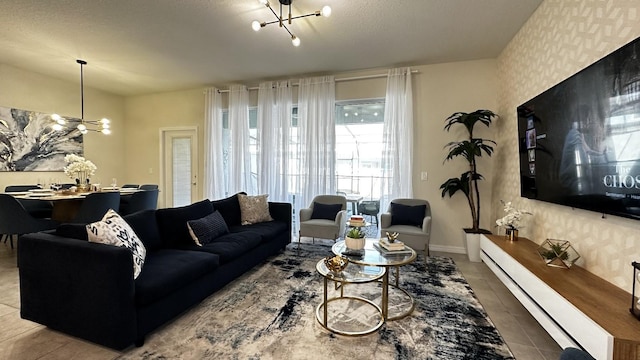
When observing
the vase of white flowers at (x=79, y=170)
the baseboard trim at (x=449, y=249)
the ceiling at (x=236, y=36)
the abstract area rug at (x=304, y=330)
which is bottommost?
the abstract area rug at (x=304, y=330)

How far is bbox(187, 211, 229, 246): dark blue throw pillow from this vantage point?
2.87 metres

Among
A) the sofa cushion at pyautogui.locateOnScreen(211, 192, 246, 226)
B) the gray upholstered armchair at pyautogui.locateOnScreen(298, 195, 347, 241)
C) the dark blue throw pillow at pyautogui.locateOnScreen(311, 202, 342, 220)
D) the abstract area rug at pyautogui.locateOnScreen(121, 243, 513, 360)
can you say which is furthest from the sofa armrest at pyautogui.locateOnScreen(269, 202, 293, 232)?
the abstract area rug at pyautogui.locateOnScreen(121, 243, 513, 360)

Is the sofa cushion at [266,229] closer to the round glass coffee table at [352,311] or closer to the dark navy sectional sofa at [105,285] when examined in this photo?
the dark navy sectional sofa at [105,285]

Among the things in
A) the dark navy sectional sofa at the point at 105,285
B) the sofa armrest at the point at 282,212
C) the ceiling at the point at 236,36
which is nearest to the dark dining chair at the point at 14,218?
the dark navy sectional sofa at the point at 105,285

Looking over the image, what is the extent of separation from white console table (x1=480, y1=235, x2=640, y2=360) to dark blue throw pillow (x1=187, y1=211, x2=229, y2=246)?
9.44ft

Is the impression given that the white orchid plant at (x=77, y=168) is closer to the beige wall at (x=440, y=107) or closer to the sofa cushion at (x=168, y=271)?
the sofa cushion at (x=168, y=271)

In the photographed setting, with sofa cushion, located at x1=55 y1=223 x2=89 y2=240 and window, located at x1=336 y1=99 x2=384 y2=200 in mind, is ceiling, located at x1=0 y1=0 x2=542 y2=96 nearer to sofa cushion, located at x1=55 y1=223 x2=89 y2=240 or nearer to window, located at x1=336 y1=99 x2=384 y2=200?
window, located at x1=336 y1=99 x2=384 y2=200

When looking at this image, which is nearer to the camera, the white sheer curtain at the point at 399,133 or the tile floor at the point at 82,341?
the tile floor at the point at 82,341

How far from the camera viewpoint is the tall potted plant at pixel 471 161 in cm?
364

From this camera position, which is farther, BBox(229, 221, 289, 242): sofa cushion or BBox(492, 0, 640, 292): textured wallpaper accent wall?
BBox(229, 221, 289, 242): sofa cushion

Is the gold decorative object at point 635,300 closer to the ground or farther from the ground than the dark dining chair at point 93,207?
closer to the ground

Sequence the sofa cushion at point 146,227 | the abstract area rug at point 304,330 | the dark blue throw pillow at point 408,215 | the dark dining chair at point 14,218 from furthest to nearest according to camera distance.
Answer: the dark blue throw pillow at point 408,215 < the dark dining chair at point 14,218 < the sofa cushion at point 146,227 < the abstract area rug at point 304,330

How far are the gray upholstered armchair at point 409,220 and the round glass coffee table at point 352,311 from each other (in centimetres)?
115

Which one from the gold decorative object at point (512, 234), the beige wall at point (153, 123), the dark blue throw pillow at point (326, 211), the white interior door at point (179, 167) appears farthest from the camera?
the white interior door at point (179, 167)
